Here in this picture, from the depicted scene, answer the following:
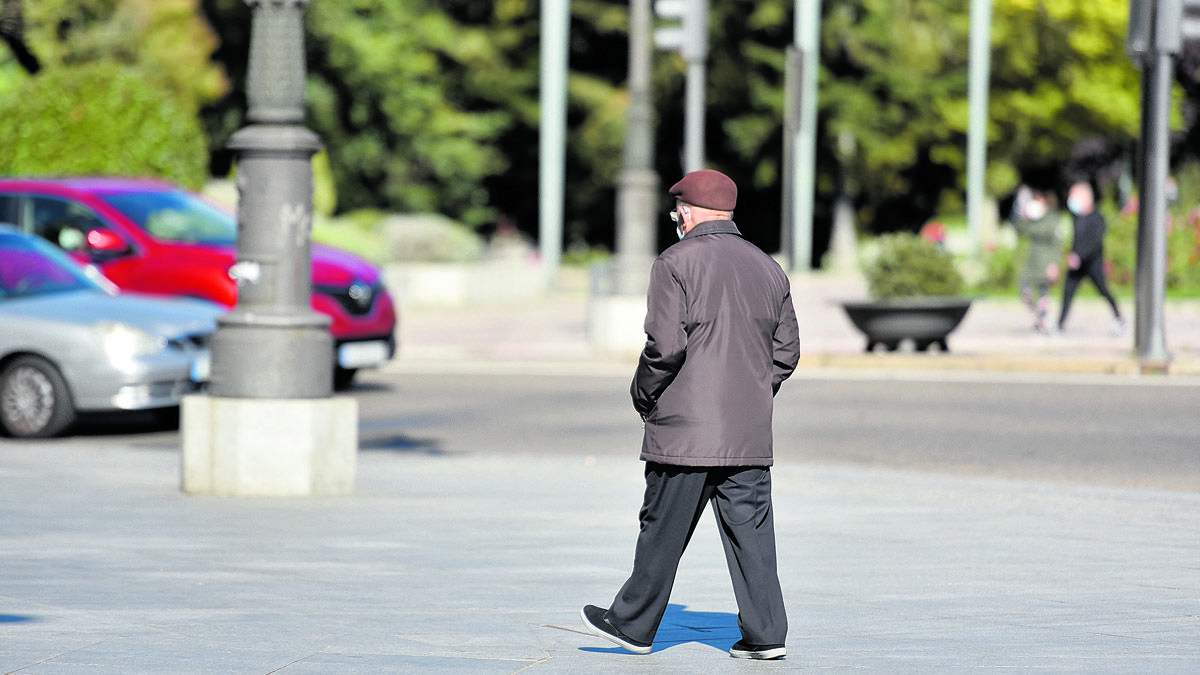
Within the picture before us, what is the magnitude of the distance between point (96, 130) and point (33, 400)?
12451 millimetres

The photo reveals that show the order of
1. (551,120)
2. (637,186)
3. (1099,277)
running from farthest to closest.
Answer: (551,120)
(637,186)
(1099,277)

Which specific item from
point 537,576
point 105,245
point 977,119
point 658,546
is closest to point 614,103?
point 977,119

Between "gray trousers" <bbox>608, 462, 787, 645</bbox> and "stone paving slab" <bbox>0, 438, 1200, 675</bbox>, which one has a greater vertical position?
"gray trousers" <bbox>608, 462, 787, 645</bbox>

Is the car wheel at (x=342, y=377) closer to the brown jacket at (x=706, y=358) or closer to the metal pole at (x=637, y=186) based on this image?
the metal pole at (x=637, y=186)

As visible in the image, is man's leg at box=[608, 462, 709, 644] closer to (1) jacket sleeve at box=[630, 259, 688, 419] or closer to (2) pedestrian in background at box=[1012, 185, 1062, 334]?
(1) jacket sleeve at box=[630, 259, 688, 419]

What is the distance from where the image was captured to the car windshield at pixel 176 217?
15859mm

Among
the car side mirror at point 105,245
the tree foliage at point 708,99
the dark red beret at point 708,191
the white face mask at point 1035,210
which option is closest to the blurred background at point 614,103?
the tree foliage at point 708,99

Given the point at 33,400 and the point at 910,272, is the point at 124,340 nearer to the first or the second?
the point at 33,400

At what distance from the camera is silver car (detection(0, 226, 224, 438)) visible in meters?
13.0

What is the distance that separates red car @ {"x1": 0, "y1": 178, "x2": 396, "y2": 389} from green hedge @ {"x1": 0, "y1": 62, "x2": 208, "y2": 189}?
8.68 metres

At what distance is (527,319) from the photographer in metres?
27.0

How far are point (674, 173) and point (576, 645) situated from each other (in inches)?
1983

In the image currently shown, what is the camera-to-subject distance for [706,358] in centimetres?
599

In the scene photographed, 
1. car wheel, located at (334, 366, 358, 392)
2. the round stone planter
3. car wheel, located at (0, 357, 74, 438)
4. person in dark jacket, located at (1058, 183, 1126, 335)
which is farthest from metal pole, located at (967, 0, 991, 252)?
car wheel, located at (0, 357, 74, 438)
